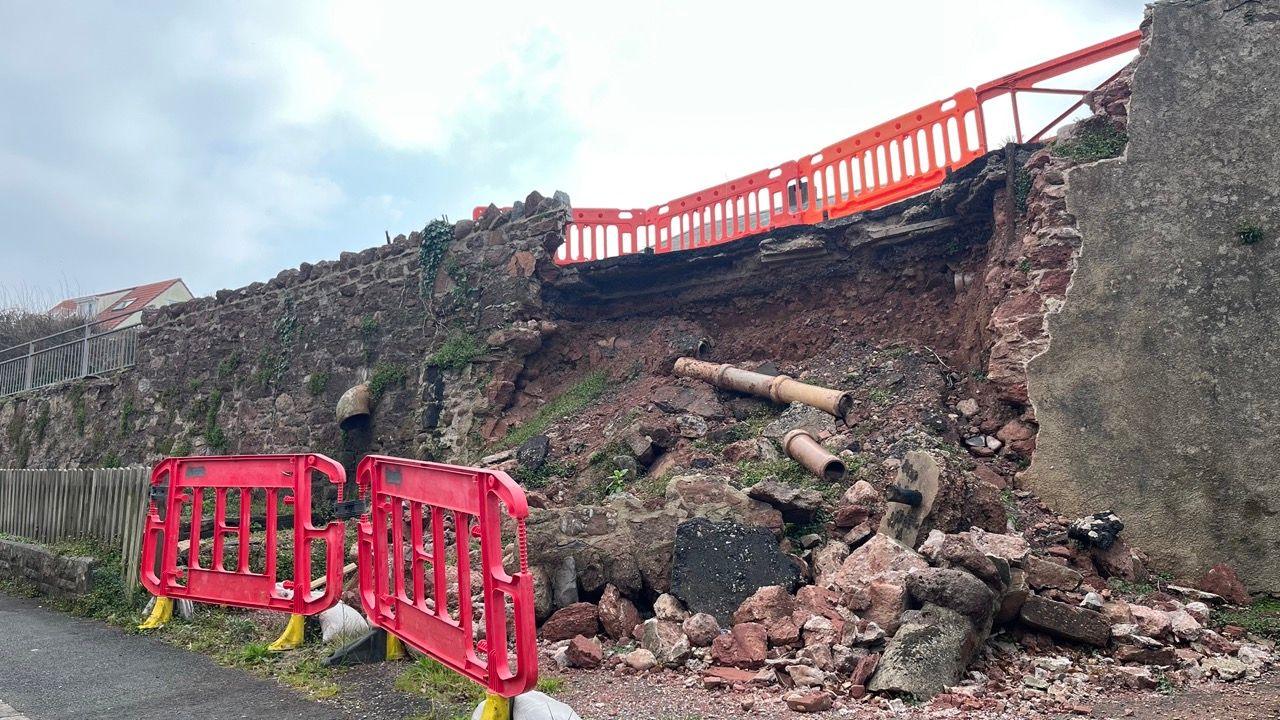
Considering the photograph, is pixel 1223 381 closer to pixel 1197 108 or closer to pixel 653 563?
pixel 1197 108

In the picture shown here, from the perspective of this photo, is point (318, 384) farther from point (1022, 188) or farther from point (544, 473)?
point (1022, 188)

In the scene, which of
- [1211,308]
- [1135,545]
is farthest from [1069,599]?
[1211,308]

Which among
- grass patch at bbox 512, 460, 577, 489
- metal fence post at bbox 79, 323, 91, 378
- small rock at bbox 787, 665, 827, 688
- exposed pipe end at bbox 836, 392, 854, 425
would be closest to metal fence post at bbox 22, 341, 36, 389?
metal fence post at bbox 79, 323, 91, 378

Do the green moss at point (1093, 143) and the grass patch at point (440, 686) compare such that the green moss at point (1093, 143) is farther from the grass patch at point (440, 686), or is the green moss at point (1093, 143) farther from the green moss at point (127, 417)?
the green moss at point (127, 417)

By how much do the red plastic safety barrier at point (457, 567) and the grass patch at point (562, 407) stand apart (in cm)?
408

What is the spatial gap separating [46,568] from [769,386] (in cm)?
651

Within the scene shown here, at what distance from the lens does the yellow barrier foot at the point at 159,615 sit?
5145 millimetres

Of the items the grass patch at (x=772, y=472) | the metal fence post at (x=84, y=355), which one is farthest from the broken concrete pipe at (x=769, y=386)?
the metal fence post at (x=84, y=355)

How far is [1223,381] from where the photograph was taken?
5.72 metres

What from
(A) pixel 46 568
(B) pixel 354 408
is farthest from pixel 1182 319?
(A) pixel 46 568

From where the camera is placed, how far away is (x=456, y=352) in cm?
970

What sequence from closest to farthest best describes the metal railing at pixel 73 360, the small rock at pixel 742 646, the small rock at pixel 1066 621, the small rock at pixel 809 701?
1. the small rock at pixel 809 701
2. the small rock at pixel 742 646
3. the small rock at pixel 1066 621
4. the metal railing at pixel 73 360

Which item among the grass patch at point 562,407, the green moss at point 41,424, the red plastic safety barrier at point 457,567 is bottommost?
the red plastic safety barrier at point 457,567

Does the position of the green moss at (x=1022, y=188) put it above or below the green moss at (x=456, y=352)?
above
